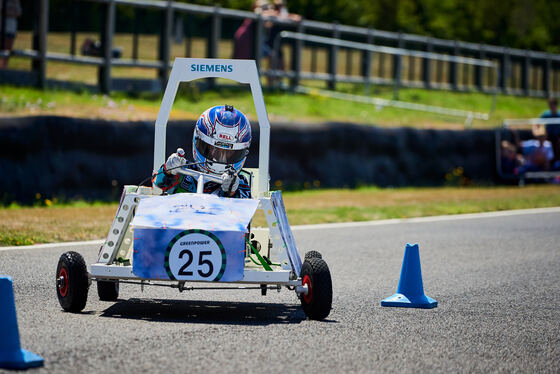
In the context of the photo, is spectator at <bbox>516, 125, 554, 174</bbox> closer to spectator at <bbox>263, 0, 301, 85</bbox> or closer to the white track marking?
the white track marking

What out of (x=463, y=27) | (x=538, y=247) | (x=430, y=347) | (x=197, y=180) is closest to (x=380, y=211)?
(x=538, y=247)

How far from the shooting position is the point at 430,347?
6.21 metres

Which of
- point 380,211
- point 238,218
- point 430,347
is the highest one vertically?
point 238,218

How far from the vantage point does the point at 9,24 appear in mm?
17328

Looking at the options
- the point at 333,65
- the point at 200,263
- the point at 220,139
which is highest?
the point at 220,139

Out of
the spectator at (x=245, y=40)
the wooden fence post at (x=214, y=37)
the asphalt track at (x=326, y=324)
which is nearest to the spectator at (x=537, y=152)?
the spectator at (x=245, y=40)

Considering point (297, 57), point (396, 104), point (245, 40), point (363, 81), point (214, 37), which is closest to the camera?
point (214, 37)

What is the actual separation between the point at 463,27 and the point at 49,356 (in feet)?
187

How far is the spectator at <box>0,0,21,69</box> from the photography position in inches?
679

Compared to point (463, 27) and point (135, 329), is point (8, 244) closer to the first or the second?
point (135, 329)

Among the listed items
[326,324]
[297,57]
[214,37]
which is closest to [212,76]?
→ [326,324]

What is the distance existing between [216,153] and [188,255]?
1.41 meters

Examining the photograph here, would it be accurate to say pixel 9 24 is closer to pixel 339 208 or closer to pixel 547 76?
pixel 339 208

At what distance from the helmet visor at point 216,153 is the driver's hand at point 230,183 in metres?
0.29
